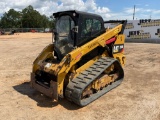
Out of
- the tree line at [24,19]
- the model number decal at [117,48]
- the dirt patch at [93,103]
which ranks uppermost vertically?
the tree line at [24,19]

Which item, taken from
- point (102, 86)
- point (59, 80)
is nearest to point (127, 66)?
point (102, 86)

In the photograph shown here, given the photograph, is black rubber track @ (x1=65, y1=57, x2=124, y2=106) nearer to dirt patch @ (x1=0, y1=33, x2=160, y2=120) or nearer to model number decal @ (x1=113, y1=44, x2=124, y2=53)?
dirt patch @ (x1=0, y1=33, x2=160, y2=120)

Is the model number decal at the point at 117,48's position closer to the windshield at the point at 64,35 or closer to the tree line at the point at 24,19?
the windshield at the point at 64,35

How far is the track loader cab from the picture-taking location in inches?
276

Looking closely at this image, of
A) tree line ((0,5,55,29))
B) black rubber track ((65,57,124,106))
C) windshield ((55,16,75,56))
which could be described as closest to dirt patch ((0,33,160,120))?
black rubber track ((65,57,124,106))

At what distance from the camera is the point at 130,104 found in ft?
22.1

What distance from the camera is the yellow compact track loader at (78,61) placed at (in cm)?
647

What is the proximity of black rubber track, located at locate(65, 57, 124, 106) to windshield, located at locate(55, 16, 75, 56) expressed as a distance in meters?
0.94

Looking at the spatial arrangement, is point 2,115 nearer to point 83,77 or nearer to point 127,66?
point 83,77

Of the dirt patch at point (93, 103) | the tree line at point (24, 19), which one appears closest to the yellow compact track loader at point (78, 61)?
the dirt patch at point (93, 103)

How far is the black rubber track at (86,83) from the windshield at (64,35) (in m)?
0.94

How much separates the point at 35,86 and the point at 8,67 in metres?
4.95

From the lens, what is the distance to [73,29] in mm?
6996

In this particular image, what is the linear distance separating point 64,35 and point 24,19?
3405 inches
